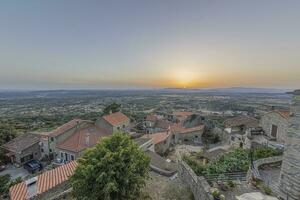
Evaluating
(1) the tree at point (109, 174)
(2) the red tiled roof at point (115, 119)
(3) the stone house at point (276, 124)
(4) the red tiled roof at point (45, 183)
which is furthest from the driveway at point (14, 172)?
(3) the stone house at point (276, 124)

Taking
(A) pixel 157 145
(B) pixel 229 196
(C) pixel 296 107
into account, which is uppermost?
(C) pixel 296 107

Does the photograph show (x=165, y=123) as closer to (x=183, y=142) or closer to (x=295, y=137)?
(x=183, y=142)

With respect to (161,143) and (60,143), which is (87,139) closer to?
(60,143)

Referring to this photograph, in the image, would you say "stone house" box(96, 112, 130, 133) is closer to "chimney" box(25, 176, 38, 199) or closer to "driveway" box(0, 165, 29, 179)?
"driveway" box(0, 165, 29, 179)

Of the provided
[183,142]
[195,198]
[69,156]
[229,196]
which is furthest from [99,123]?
[229,196]

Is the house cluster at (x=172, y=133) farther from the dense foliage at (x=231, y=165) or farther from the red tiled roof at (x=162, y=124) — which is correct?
the dense foliage at (x=231, y=165)

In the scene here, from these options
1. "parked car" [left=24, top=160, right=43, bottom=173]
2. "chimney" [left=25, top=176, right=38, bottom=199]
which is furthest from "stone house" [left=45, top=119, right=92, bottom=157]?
"chimney" [left=25, top=176, right=38, bottom=199]
